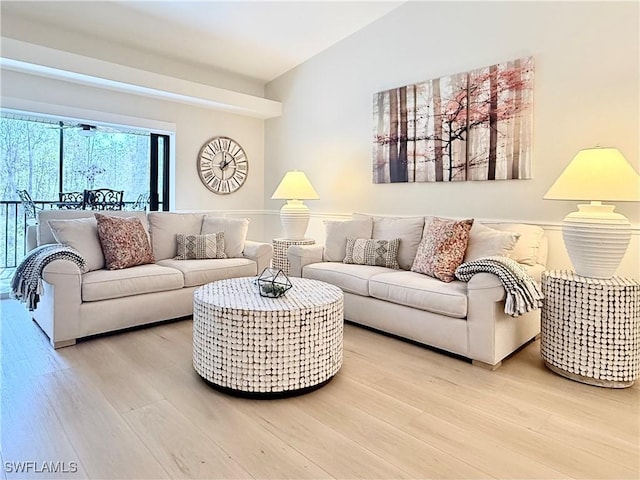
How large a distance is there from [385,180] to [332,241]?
987 millimetres

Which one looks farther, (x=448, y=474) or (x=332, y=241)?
(x=332, y=241)

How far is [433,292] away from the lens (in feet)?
9.09

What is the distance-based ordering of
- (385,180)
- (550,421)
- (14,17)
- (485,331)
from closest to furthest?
(550,421) < (485,331) < (14,17) < (385,180)

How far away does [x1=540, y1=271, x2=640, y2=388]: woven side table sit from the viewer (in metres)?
2.28

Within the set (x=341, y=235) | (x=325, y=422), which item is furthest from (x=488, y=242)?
(x=325, y=422)

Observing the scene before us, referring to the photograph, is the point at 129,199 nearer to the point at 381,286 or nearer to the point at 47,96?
the point at 47,96

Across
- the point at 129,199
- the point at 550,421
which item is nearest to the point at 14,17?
the point at 129,199

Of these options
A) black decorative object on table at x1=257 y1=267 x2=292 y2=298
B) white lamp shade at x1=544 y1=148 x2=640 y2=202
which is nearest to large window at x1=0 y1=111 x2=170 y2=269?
black decorative object on table at x1=257 y1=267 x2=292 y2=298

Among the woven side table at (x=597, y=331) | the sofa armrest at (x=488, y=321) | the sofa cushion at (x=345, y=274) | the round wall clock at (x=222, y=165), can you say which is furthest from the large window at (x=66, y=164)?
the woven side table at (x=597, y=331)

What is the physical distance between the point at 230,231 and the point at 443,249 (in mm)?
2110

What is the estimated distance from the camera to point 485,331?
Answer: 2.52 metres

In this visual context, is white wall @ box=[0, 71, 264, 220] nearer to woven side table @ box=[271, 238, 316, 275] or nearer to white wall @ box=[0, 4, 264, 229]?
white wall @ box=[0, 4, 264, 229]

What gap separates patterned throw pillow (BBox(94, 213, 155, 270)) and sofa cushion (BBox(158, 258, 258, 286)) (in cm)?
24

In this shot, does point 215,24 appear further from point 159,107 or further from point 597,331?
point 597,331
